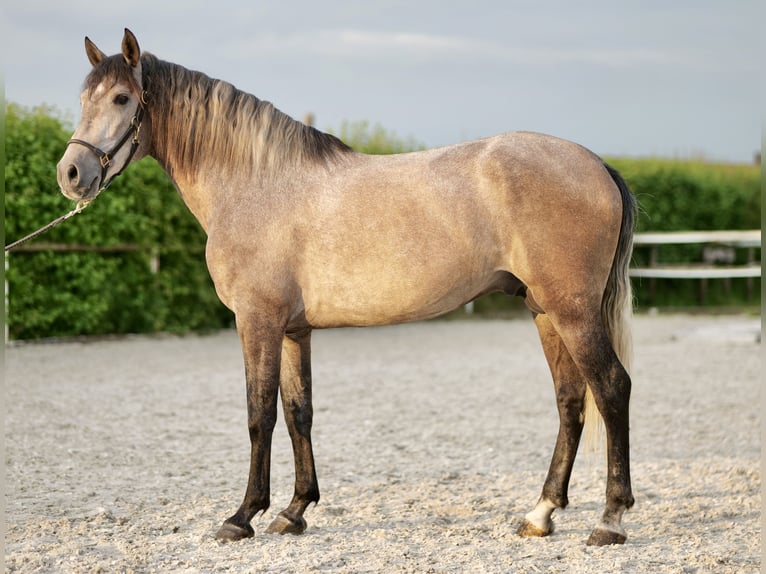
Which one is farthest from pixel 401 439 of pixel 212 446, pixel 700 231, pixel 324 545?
pixel 700 231

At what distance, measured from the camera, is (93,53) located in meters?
3.96

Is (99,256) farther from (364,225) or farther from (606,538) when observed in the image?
(606,538)

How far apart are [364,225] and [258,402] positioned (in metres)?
0.96

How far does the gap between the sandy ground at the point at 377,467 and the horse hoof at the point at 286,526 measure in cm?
6

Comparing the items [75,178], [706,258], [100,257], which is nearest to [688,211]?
[706,258]

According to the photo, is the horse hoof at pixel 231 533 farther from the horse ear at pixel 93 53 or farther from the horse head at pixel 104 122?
the horse ear at pixel 93 53

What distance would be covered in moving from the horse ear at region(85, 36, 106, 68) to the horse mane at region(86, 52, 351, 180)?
20 cm

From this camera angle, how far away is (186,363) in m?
10.3

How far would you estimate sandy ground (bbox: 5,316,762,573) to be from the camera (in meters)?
3.82

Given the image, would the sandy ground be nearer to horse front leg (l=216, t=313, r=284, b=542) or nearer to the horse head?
horse front leg (l=216, t=313, r=284, b=542)

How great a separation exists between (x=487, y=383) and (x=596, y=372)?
203 inches

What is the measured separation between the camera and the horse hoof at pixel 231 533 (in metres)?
3.98

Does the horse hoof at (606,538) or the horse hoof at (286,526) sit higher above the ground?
the horse hoof at (606,538)

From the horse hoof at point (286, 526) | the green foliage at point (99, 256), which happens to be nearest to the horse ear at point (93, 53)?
the horse hoof at point (286, 526)
